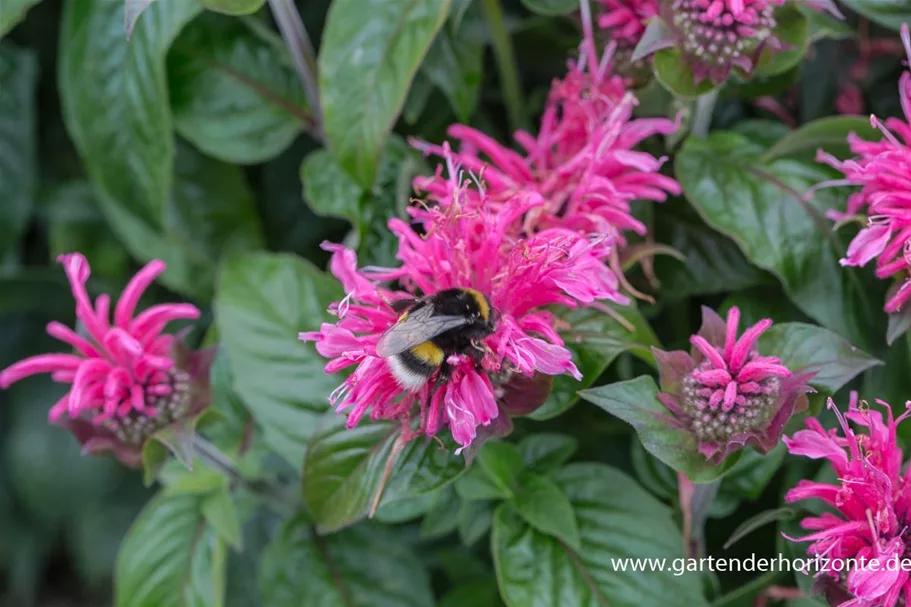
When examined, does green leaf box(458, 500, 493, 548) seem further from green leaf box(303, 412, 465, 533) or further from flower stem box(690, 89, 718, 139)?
flower stem box(690, 89, 718, 139)

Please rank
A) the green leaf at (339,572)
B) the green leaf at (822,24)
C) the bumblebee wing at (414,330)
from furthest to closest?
the green leaf at (339,572), the green leaf at (822,24), the bumblebee wing at (414,330)

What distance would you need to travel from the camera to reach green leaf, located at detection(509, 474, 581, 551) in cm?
69

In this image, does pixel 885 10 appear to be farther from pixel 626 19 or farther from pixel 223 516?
pixel 223 516

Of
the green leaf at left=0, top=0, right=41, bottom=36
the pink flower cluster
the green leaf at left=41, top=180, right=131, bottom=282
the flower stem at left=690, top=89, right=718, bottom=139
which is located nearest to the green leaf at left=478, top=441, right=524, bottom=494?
the pink flower cluster

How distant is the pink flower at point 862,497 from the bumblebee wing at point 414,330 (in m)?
0.25

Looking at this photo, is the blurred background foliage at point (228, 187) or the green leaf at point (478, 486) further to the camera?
the blurred background foliage at point (228, 187)

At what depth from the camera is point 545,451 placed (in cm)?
79

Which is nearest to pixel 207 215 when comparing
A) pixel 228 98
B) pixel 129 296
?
pixel 228 98

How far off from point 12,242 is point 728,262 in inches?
36.7

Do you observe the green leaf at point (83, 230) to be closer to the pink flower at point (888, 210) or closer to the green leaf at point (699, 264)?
the green leaf at point (699, 264)

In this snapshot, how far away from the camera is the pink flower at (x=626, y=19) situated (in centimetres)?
75

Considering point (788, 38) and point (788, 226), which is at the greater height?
point (788, 38)

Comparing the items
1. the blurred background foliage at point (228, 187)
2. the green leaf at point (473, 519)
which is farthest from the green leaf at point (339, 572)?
the green leaf at point (473, 519)

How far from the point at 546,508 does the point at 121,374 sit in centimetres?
36
